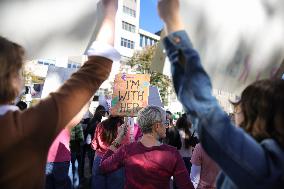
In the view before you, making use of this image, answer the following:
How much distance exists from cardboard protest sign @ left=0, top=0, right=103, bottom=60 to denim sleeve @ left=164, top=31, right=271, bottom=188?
65cm

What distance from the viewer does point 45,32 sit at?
Result: 185cm

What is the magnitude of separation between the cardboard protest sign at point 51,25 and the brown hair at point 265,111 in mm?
746

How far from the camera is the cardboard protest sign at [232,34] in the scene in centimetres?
191

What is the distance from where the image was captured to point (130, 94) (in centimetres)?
648

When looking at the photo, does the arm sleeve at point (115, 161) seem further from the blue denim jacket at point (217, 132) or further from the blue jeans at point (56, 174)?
the blue denim jacket at point (217, 132)

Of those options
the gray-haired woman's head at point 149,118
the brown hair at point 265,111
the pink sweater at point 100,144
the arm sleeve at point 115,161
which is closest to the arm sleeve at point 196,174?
the gray-haired woman's head at point 149,118

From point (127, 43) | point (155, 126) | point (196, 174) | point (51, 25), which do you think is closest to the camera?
point (51, 25)

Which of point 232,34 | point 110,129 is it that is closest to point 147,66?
point 110,129

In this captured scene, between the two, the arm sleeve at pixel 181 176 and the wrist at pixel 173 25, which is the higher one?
the wrist at pixel 173 25

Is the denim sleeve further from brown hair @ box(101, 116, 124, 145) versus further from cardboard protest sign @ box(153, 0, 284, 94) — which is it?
brown hair @ box(101, 116, 124, 145)

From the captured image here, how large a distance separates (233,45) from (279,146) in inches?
26.3

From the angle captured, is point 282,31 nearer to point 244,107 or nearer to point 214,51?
point 214,51

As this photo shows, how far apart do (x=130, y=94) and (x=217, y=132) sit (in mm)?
5223

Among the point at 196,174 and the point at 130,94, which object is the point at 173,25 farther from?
the point at 130,94
